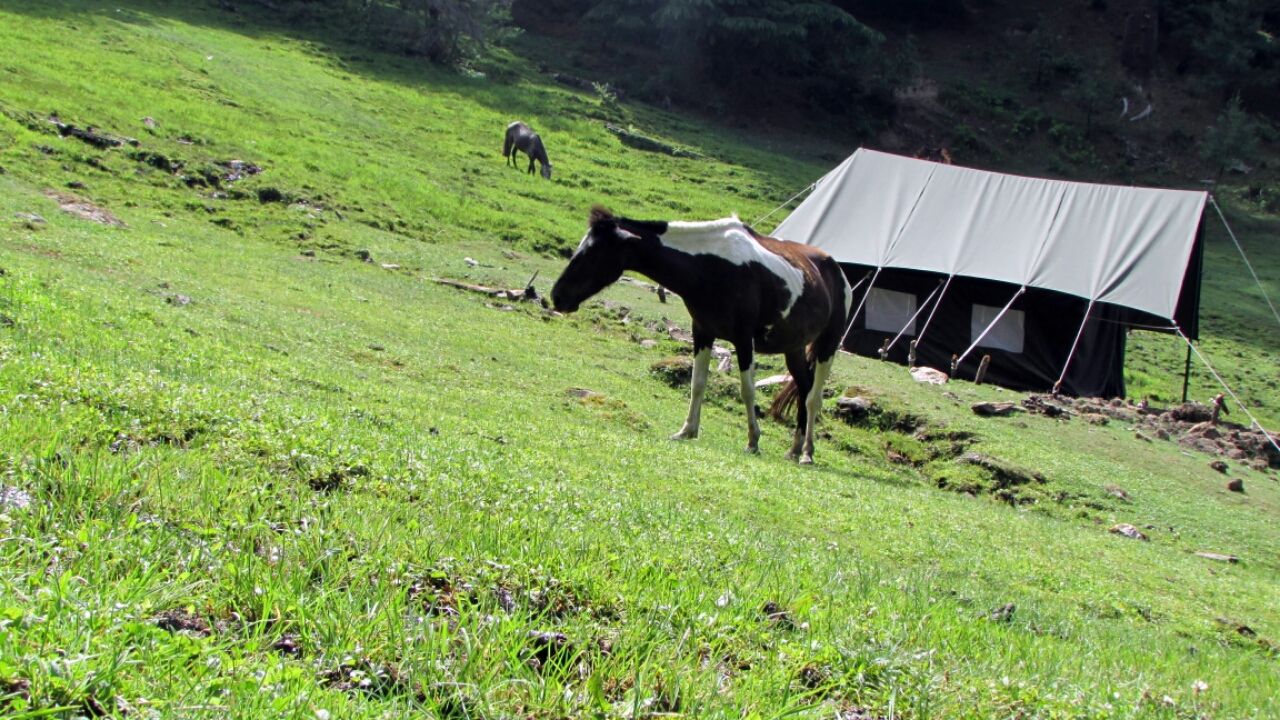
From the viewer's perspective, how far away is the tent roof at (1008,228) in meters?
24.3

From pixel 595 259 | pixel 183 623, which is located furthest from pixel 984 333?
pixel 183 623

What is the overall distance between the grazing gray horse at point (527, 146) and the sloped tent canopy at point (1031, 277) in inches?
468

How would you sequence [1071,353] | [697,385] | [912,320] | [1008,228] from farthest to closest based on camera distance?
1. [1008,228]
2. [912,320]
3. [1071,353]
4. [697,385]

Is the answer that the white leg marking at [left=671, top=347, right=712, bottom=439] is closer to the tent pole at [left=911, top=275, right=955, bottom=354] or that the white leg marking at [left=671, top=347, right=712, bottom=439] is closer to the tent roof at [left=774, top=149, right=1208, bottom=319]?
the tent pole at [left=911, top=275, right=955, bottom=354]

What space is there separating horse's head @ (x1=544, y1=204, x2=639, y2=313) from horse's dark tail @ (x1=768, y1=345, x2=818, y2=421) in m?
3.73

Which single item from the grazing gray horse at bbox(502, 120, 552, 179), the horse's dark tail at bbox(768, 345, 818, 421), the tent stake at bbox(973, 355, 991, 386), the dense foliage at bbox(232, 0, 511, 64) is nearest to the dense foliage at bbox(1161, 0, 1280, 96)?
the dense foliage at bbox(232, 0, 511, 64)

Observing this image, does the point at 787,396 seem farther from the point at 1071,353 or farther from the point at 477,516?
the point at 1071,353

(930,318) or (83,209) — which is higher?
(930,318)

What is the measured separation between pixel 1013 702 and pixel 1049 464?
12.3 metres

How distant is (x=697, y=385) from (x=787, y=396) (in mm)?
2688

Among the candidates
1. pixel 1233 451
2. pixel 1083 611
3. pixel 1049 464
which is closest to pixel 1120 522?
pixel 1049 464

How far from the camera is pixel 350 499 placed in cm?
502

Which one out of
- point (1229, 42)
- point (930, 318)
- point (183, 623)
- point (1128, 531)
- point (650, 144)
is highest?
point (1229, 42)

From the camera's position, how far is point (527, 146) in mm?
35406
